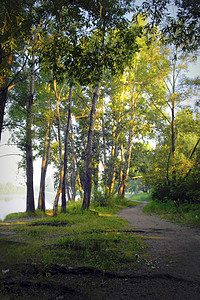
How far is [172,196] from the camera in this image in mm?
13516

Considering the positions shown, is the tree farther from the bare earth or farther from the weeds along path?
the weeds along path

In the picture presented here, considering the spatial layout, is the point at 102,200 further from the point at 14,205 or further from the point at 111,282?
the point at 14,205

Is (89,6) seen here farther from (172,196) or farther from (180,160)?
(172,196)

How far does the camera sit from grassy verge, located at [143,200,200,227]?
29.7 ft

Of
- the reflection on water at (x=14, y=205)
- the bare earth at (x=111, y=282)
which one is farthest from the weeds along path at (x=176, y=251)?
the reflection on water at (x=14, y=205)

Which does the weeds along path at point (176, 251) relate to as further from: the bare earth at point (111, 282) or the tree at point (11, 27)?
the tree at point (11, 27)

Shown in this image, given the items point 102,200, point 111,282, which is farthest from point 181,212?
point 111,282

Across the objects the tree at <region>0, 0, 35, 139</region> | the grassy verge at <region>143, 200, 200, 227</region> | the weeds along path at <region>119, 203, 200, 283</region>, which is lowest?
the grassy verge at <region>143, 200, 200, 227</region>

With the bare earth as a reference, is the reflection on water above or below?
below

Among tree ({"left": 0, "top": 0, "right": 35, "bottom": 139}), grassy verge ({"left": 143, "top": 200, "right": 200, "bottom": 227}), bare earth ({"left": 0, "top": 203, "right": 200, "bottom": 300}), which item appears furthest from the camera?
grassy verge ({"left": 143, "top": 200, "right": 200, "bottom": 227})

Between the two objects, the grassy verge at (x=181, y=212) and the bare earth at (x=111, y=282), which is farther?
the grassy verge at (x=181, y=212)

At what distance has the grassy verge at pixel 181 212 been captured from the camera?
29.7 feet

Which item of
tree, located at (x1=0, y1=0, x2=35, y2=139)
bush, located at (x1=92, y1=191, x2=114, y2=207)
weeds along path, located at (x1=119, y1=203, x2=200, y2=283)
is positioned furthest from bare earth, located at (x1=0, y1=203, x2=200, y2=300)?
bush, located at (x1=92, y1=191, x2=114, y2=207)

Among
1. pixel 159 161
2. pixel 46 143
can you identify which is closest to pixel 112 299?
pixel 159 161
